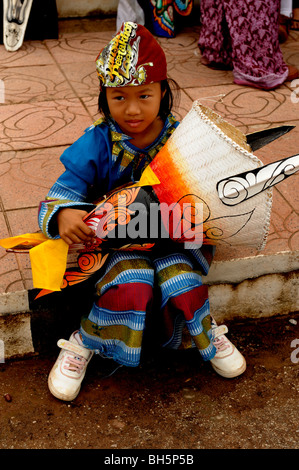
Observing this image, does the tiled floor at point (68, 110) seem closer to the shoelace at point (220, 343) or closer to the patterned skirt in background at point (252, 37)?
the patterned skirt in background at point (252, 37)

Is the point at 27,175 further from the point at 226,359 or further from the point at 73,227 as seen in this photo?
the point at 226,359

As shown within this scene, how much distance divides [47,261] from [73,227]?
14 cm

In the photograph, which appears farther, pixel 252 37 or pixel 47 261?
pixel 252 37

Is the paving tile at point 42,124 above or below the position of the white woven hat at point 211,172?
below

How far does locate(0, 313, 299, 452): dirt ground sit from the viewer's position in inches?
73.2

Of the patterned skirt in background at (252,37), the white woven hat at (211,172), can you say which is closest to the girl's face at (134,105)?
the white woven hat at (211,172)

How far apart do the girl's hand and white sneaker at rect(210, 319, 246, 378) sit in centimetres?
61

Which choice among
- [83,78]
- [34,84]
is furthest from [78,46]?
[34,84]

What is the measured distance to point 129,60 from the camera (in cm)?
181

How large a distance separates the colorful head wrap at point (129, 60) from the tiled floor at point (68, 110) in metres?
0.45

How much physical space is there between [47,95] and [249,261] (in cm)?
174

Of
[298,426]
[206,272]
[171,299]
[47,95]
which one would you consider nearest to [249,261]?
[206,272]

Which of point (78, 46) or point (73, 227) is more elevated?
point (73, 227)

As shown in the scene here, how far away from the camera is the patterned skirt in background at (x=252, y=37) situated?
138 inches
